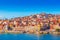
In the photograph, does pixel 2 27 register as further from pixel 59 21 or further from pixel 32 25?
pixel 59 21

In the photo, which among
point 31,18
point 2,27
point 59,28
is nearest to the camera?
point 59,28

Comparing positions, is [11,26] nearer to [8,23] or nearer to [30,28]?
[8,23]

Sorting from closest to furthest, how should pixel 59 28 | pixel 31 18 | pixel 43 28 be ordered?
pixel 59 28, pixel 43 28, pixel 31 18

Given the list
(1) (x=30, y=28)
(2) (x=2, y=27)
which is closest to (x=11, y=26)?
(2) (x=2, y=27)

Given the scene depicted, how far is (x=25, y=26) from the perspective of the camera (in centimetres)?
3572

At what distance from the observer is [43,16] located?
41.9 m

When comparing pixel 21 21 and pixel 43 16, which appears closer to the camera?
pixel 21 21

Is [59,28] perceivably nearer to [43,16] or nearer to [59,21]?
[59,21]

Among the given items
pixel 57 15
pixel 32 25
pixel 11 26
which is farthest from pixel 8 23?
pixel 57 15

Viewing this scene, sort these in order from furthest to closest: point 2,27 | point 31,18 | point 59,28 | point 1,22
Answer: point 31,18
point 1,22
point 2,27
point 59,28

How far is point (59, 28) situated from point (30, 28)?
16.0 feet

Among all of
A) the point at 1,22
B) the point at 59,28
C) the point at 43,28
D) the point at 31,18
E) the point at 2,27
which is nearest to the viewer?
the point at 59,28

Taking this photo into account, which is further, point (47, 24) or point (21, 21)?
point (21, 21)

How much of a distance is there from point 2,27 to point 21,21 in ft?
13.6
